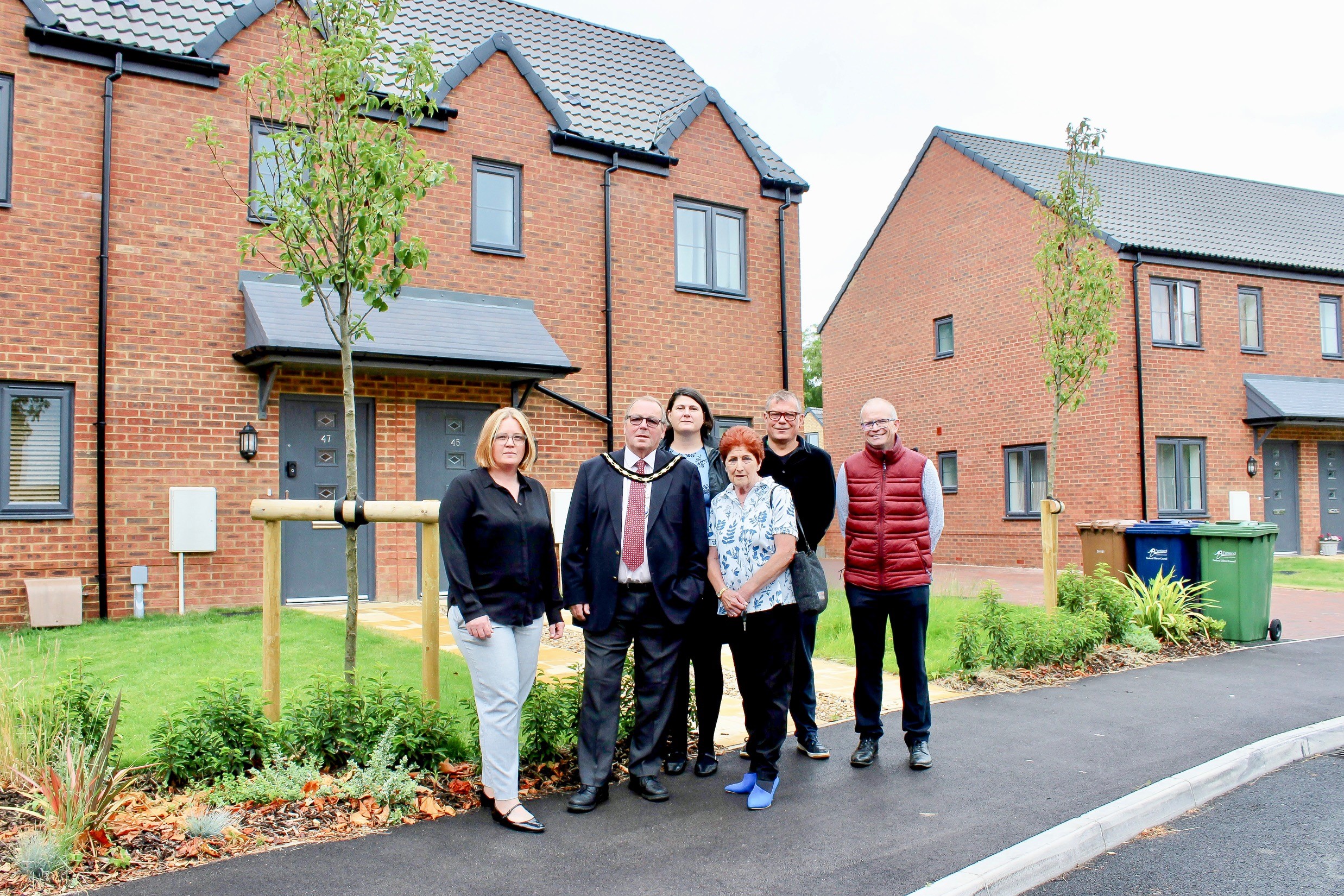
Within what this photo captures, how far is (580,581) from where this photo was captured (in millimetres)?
4836

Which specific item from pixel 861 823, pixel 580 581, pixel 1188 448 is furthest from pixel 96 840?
pixel 1188 448

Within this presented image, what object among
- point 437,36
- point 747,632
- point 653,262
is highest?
point 437,36

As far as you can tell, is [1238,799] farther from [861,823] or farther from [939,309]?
[939,309]

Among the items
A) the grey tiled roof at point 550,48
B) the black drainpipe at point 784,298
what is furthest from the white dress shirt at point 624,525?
the black drainpipe at point 784,298

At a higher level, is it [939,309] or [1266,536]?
[939,309]

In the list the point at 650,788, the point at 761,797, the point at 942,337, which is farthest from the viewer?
the point at 942,337

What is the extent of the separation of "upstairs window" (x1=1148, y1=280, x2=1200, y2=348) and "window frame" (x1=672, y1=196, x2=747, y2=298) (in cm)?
900

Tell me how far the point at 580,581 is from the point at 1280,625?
335 inches

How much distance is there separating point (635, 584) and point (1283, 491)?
1974 cm

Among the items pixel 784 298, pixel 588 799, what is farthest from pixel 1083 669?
pixel 784 298

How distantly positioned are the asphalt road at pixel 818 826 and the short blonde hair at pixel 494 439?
162 centimetres

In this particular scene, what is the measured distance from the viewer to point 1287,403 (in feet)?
62.7

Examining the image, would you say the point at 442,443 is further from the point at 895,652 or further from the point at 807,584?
the point at 807,584

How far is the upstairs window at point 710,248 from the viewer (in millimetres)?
13836
